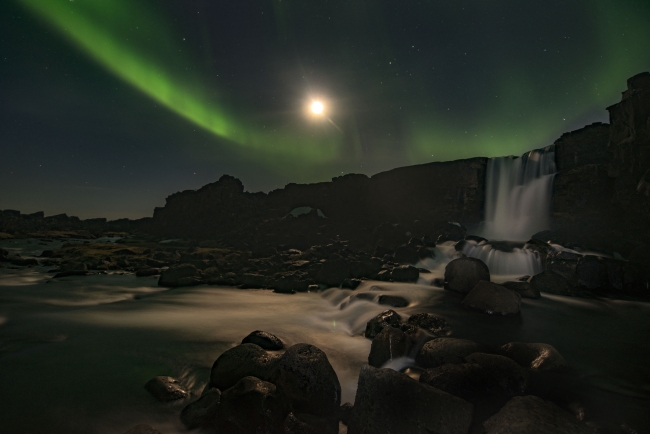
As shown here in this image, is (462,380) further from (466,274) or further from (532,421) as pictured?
(466,274)

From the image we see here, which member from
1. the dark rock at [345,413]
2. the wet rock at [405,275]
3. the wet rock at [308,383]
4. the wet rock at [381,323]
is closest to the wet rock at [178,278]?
the wet rock at [405,275]

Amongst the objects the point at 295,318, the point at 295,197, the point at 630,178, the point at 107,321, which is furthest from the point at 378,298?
the point at 295,197

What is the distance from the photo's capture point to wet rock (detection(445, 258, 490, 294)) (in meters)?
10.5

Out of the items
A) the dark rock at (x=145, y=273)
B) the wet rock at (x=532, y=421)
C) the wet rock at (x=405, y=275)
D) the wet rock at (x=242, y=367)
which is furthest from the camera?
the dark rock at (x=145, y=273)

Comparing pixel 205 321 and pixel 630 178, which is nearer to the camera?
pixel 205 321

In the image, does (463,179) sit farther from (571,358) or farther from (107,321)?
(107,321)

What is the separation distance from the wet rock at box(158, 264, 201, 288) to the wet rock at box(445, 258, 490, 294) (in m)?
11.3

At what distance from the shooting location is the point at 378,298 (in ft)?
33.0

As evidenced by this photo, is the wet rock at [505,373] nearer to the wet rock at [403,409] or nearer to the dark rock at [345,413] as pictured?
the wet rock at [403,409]

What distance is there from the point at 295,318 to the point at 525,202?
1349 inches

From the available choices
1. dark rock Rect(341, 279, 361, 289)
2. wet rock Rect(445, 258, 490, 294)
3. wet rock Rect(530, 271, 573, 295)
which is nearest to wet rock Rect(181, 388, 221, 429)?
dark rock Rect(341, 279, 361, 289)

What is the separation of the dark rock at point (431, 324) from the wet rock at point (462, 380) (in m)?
2.77

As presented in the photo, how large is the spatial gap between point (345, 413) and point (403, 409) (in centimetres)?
85

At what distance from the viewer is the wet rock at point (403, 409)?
3076mm
